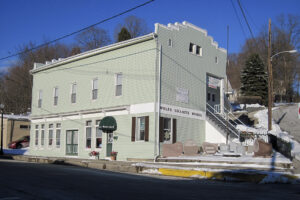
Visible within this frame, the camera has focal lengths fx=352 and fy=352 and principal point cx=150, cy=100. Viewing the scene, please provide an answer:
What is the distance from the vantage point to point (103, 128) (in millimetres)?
23000

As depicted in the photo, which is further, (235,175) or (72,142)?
(72,142)

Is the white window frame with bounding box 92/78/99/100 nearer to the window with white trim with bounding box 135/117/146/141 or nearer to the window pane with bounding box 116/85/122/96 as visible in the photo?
the window pane with bounding box 116/85/122/96

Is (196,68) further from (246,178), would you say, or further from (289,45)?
(289,45)

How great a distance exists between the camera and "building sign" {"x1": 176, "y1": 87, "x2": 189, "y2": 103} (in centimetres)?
2273

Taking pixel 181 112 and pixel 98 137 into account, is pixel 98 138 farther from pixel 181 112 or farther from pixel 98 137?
pixel 181 112

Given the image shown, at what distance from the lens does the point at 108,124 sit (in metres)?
23.1

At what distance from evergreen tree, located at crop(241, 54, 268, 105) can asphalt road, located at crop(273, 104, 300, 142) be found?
27.1 feet

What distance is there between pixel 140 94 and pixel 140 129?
7.16ft

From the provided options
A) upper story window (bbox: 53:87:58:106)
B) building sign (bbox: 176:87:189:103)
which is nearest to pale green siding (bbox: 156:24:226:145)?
building sign (bbox: 176:87:189:103)

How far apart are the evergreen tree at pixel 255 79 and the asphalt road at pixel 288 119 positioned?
325 inches

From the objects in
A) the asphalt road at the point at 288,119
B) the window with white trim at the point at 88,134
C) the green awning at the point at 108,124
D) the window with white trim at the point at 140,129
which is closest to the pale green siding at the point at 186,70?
the window with white trim at the point at 140,129

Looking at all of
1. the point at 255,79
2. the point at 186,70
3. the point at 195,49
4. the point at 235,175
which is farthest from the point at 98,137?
the point at 255,79

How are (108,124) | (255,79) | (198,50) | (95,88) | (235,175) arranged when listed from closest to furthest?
(235,175) < (108,124) < (198,50) < (95,88) < (255,79)

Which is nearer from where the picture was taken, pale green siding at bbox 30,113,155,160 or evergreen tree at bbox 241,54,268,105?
pale green siding at bbox 30,113,155,160
